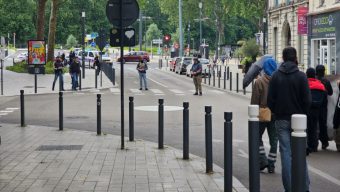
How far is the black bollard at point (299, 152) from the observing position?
502 cm

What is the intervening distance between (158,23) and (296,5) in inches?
3321

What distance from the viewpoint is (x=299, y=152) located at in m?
5.02

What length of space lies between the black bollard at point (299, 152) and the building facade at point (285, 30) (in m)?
35.8

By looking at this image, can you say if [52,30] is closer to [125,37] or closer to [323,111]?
[125,37]

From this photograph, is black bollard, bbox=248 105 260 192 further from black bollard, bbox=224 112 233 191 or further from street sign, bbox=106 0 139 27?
street sign, bbox=106 0 139 27

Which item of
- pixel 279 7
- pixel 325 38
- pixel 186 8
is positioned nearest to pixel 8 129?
pixel 325 38

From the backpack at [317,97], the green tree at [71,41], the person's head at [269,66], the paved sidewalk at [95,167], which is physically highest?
the green tree at [71,41]

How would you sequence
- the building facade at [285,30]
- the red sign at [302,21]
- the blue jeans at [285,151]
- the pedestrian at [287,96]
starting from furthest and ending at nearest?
the building facade at [285,30], the red sign at [302,21], the pedestrian at [287,96], the blue jeans at [285,151]

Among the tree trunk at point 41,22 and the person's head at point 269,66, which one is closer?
the person's head at point 269,66

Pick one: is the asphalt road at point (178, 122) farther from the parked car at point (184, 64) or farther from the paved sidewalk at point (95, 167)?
the parked car at point (184, 64)

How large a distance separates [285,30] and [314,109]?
120 ft

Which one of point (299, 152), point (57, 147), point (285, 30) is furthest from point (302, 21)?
point (299, 152)

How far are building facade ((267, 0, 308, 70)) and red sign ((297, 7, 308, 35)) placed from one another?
0.83 meters

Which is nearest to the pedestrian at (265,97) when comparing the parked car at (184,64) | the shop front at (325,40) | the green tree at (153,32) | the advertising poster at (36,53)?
the advertising poster at (36,53)
